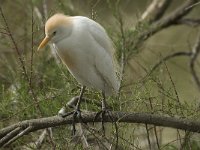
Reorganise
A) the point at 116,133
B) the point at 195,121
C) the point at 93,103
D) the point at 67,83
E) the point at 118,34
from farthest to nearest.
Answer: the point at 118,34 < the point at 67,83 < the point at 93,103 < the point at 195,121 < the point at 116,133

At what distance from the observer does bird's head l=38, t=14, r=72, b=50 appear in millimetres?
1893

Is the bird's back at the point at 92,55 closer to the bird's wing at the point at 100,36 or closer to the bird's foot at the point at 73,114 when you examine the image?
the bird's wing at the point at 100,36

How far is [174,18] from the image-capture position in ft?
11.4

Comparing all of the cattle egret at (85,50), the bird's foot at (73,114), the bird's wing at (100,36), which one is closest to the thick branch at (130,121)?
the bird's foot at (73,114)

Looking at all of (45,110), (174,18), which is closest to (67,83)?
(45,110)

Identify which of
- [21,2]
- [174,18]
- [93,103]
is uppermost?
[21,2]

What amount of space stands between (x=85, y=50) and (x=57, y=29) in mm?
137

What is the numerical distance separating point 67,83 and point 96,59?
37 cm

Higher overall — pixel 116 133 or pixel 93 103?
pixel 93 103

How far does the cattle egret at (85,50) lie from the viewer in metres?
1.93

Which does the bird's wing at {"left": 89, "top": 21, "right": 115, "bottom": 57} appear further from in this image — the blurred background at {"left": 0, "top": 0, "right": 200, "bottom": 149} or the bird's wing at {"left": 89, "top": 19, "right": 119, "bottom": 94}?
the blurred background at {"left": 0, "top": 0, "right": 200, "bottom": 149}

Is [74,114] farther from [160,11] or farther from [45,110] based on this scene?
[160,11]

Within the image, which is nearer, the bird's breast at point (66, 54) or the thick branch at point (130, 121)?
the thick branch at point (130, 121)

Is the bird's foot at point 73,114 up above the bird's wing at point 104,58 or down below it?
below
